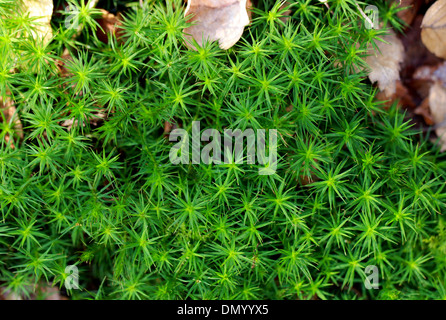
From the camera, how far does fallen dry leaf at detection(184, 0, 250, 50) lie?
1690 mm

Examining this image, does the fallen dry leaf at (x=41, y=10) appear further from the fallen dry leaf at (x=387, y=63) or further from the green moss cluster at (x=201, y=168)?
the fallen dry leaf at (x=387, y=63)

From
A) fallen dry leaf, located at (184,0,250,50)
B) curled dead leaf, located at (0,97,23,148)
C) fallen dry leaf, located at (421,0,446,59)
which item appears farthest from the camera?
fallen dry leaf, located at (421,0,446,59)

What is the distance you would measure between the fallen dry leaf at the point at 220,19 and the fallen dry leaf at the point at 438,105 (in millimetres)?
1158

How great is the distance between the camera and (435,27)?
193 centimetres

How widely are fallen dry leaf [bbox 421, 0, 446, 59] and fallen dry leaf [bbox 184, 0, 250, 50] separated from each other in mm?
1006

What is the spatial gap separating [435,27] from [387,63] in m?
0.30

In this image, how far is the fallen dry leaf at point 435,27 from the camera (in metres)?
1.92

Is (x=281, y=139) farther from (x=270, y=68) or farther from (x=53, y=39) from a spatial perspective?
(x=53, y=39)

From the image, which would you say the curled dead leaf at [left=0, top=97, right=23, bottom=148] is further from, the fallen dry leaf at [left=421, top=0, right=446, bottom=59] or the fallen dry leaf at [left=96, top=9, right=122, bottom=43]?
the fallen dry leaf at [left=421, top=0, right=446, bottom=59]

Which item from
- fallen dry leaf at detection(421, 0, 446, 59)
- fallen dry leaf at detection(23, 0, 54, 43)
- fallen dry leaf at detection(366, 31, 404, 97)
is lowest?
fallen dry leaf at detection(366, 31, 404, 97)

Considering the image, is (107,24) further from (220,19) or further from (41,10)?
(220,19)

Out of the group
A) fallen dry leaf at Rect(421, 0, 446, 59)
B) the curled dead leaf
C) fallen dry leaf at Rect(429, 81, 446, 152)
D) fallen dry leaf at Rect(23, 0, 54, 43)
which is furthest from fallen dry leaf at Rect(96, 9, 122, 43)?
fallen dry leaf at Rect(429, 81, 446, 152)

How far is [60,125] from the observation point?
1.84 m

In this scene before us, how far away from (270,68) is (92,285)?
1.44 meters
